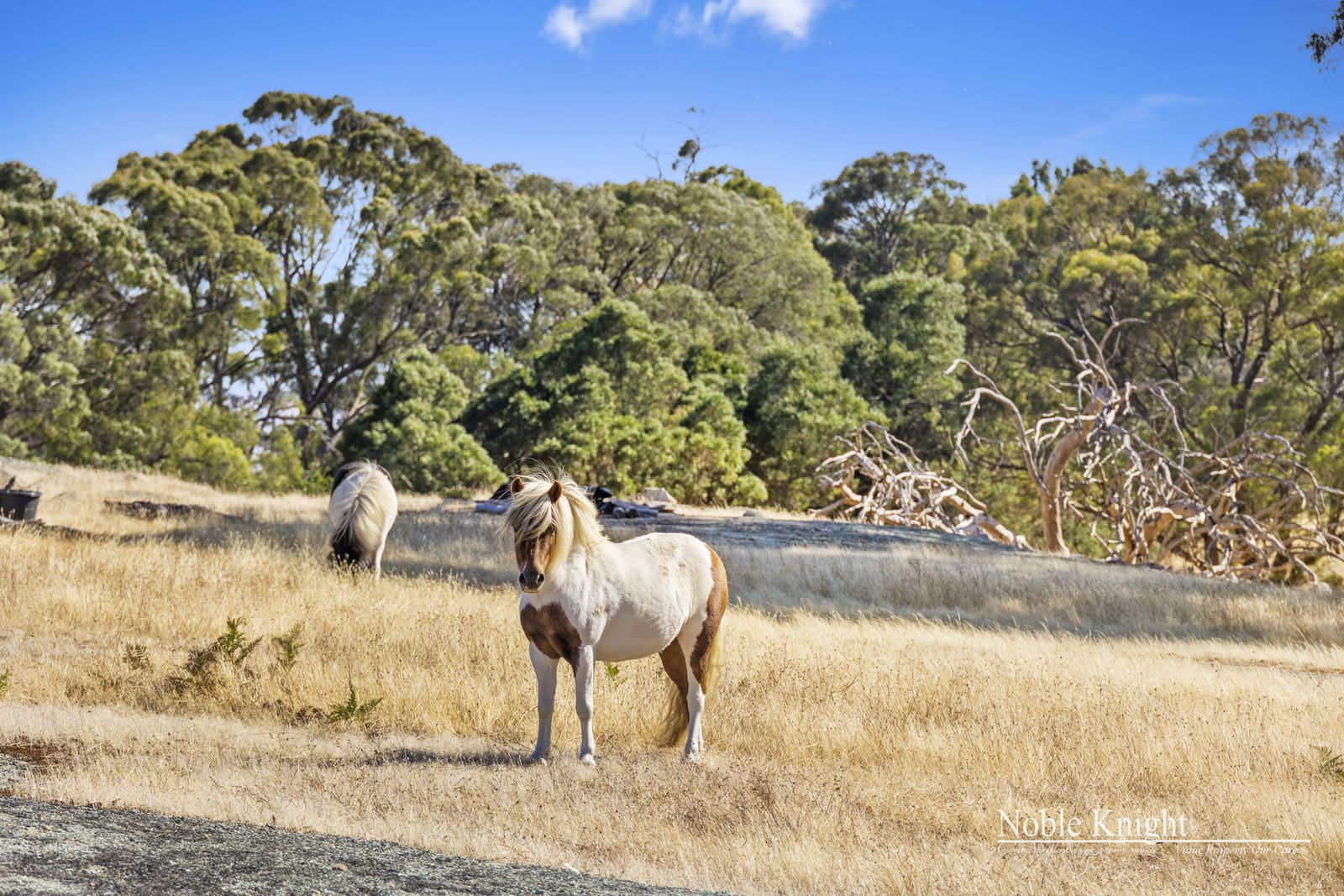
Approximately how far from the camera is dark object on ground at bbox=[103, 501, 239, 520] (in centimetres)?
2053

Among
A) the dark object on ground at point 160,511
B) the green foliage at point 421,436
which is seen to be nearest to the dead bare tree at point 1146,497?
the green foliage at point 421,436

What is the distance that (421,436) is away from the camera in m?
34.4

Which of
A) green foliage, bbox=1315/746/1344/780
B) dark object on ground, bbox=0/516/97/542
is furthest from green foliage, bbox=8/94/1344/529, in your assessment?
green foliage, bbox=1315/746/1344/780

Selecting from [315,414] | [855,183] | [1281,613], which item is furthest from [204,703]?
[855,183]

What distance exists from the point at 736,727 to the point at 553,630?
2056mm

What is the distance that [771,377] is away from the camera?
37.5 m

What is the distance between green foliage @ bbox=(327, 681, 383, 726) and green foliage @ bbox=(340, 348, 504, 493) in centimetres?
2561

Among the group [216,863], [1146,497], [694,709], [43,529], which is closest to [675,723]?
[694,709]

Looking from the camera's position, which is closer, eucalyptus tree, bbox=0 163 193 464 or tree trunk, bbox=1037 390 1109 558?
tree trunk, bbox=1037 390 1109 558

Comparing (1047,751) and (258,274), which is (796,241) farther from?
(1047,751)

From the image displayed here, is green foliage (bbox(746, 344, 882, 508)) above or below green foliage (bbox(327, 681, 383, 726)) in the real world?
above

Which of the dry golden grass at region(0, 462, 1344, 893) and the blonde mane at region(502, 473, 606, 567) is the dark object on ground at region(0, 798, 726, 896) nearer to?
the dry golden grass at region(0, 462, 1344, 893)

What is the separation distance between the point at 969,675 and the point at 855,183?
53.7m

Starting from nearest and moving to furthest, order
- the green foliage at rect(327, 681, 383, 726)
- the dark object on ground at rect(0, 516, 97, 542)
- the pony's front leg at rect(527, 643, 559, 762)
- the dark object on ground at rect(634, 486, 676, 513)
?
the pony's front leg at rect(527, 643, 559, 762) → the green foliage at rect(327, 681, 383, 726) → the dark object on ground at rect(0, 516, 97, 542) → the dark object on ground at rect(634, 486, 676, 513)
